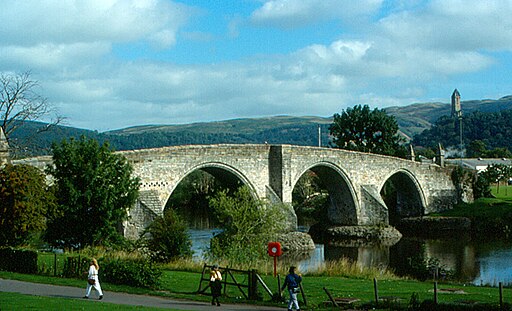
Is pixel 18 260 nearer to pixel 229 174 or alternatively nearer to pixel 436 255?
pixel 229 174

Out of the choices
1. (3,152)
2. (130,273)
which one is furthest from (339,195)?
(130,273)

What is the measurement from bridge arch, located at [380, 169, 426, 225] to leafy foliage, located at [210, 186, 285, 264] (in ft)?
75.4

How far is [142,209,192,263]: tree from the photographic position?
25641mm

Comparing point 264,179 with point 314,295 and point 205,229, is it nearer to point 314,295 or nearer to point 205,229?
point 205,229

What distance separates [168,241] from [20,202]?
5415 millimetres

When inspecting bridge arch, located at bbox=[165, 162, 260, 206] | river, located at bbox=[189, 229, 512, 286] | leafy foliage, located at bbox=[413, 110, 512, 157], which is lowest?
river, located at bbox=[189, 229, 512, 286]

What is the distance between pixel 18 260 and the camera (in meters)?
22.1

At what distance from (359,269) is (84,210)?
1087 centimetres

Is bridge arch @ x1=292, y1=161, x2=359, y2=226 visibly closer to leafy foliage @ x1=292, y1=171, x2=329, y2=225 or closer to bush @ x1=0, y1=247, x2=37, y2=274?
leafy foliage @ x1=292, y1=171, x2=329, y2=225

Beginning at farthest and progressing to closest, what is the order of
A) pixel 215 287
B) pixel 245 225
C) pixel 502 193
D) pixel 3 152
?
pixel 502 193
pixel 245 225
pixel 3 152
pixel 215 287

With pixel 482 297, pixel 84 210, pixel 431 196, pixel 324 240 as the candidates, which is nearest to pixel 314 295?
pixel 482 297

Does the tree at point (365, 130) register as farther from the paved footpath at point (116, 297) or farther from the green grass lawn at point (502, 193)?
the paved footpath at point (116, 297)

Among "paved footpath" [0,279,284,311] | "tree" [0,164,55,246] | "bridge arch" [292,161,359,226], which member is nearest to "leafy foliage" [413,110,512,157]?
"bridge arch" [292,161,359,226]

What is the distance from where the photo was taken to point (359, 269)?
26438mm
